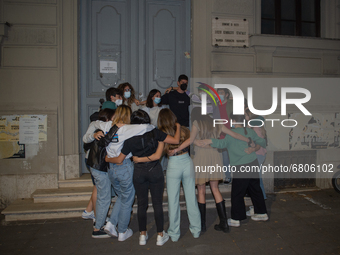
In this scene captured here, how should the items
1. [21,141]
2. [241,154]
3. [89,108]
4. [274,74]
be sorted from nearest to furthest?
[241,154]
[21,141]
[89,108]
[274,74]

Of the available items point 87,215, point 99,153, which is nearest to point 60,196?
point 87,215

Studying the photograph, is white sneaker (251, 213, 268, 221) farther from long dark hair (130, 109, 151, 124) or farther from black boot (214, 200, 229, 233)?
long dark hair (130, 109, 151, 124)

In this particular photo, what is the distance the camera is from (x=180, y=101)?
17.3 ft

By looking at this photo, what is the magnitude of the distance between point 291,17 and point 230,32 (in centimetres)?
192

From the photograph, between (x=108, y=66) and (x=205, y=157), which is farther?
(x=108, y=66)

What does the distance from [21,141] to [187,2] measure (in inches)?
182

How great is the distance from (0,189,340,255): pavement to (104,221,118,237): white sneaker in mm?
77

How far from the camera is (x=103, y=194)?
3.82 meters

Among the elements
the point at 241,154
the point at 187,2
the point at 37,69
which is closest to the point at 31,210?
the point at 37,69

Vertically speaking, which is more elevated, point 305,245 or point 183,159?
point 183,159

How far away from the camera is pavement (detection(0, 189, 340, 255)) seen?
11.8 feet

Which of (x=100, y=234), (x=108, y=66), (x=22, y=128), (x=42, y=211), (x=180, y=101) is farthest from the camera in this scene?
(x=108, y=66)

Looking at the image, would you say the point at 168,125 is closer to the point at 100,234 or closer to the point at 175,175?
the point at 175,175

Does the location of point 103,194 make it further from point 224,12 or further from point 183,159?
point 224,12
